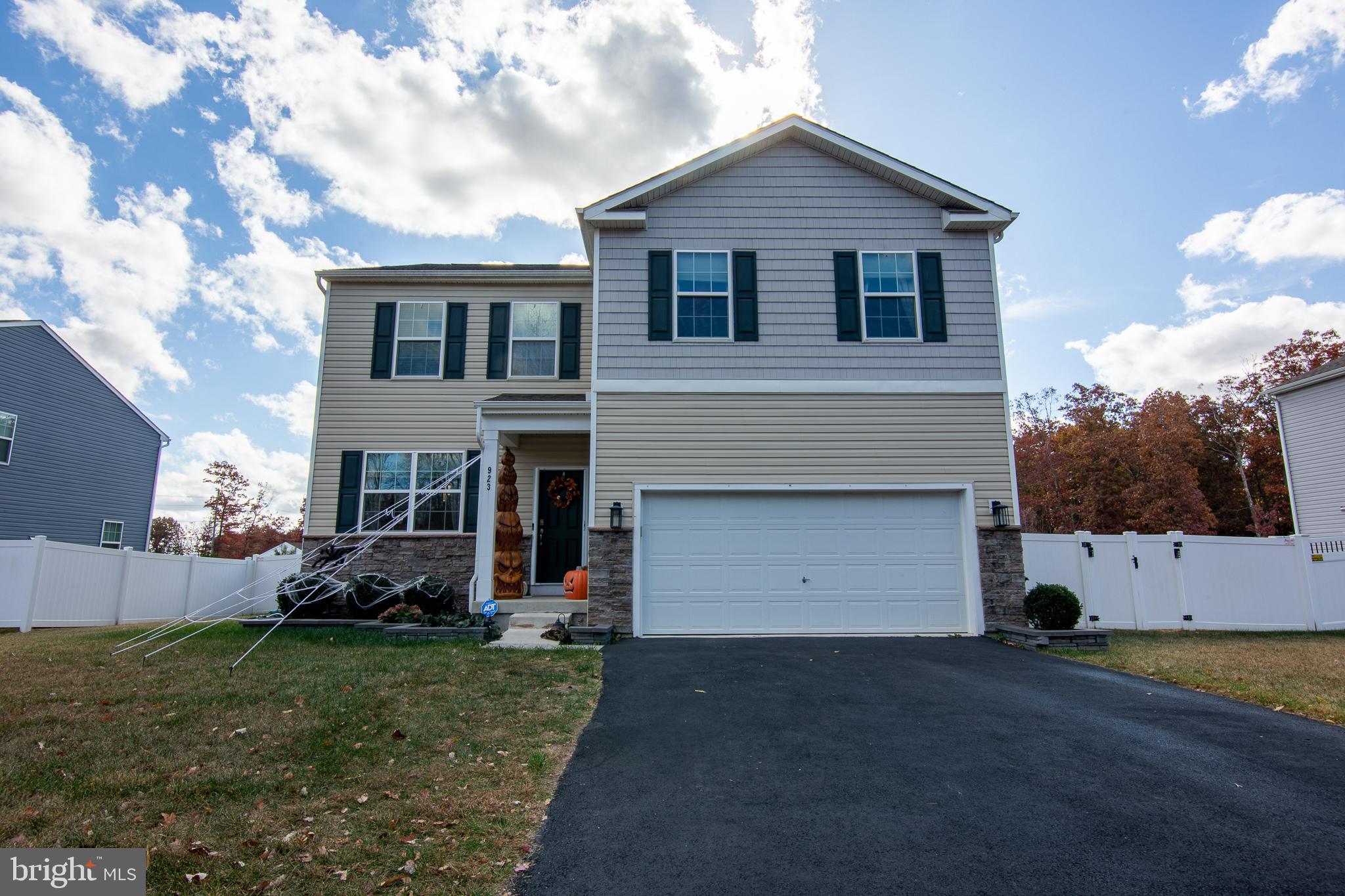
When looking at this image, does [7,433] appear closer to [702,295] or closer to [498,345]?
[498,345]

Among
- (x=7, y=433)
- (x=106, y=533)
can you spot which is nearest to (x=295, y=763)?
(x=7, y=433)

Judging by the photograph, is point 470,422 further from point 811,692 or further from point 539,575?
point 811,692

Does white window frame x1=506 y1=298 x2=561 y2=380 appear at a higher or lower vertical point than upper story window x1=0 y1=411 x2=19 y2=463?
higher

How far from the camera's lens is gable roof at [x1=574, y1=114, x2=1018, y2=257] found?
35.9ft

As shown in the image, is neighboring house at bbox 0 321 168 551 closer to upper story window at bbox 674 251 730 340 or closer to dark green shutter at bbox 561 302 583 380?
dark green shutter at bbox 561 302 583 380

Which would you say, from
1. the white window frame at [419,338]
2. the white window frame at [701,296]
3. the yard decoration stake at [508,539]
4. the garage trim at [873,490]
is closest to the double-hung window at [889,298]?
the white window frame at [701,296]

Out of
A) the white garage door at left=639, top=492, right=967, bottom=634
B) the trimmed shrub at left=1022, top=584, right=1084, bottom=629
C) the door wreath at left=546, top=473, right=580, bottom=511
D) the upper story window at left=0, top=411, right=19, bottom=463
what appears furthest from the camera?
the upper story window at left=0, top=411, right=19, bottom=463

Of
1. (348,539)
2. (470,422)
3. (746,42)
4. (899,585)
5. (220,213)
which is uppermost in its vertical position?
(746,42)

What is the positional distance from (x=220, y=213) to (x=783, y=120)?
36.5ft

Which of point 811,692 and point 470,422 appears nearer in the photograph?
point 811,692

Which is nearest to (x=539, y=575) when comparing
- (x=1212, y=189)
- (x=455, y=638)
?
(x=455, y=638)

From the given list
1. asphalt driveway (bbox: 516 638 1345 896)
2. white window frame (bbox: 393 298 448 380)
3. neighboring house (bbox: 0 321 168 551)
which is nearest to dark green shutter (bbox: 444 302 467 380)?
white window frame (bbox: 393 298 448 380)

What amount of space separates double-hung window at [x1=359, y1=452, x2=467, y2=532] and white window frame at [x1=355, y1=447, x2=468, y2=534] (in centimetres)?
1

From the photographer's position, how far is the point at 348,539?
12.0 m
